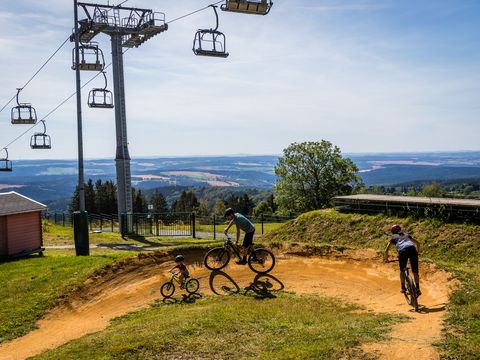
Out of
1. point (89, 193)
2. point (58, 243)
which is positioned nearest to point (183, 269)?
point (58, 243)

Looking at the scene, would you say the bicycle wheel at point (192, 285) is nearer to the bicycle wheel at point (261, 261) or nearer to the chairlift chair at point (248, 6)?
the bicycle wheel at point (261, 261)

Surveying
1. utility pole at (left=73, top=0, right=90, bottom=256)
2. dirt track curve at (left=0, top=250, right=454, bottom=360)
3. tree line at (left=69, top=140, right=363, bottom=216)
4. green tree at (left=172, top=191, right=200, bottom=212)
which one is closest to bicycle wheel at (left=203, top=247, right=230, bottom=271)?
dirt track curve at (left=0, top=250, right=454, bottom=360)

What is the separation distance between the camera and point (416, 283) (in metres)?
14.2

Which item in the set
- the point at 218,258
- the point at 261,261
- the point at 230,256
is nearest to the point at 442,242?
the point at 261,261

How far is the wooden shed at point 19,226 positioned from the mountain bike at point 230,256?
1423 cm

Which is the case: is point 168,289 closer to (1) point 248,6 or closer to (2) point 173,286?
(2) point 173,286

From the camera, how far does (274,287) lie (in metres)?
18.1

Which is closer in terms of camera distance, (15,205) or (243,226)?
(243,226)

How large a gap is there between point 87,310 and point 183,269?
410 cm

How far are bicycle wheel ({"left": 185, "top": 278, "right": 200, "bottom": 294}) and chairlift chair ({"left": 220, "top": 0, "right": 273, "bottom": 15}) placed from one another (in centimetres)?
1018

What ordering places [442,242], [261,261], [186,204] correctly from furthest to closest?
[186,204] → [442,242] → [261,261]

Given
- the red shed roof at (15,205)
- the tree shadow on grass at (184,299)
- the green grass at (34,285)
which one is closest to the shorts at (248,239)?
the tree shadow on grass at (184,299)

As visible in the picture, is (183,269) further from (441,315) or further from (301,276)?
(441,315)

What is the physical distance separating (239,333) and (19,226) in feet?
67.3
